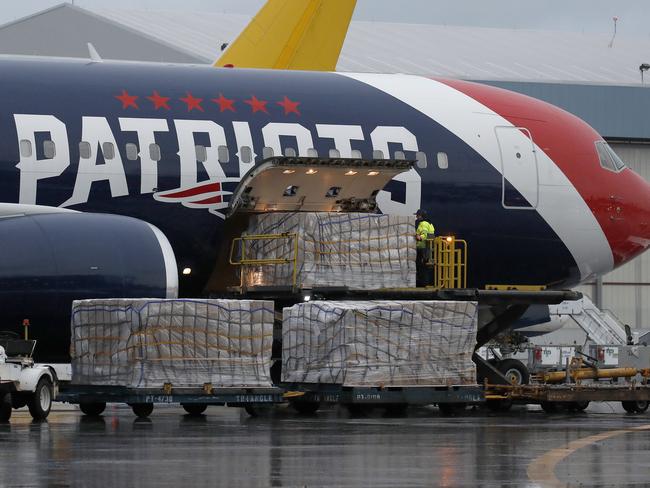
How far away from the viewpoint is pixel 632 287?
56812 millimetres

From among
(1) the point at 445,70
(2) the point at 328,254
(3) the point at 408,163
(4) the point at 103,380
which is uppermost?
(1) the point at 445,70

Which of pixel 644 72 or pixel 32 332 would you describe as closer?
pixel 32 332

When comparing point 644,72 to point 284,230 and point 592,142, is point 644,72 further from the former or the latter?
point 284,230

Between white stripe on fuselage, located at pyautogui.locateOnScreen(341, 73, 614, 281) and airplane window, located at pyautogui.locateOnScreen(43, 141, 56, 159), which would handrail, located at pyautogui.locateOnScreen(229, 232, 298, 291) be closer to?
airplane window, located at pyautogui.locateOnScreen(43, 141, 56, 159)

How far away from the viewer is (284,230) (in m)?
25.1

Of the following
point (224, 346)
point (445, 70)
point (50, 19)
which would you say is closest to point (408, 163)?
point (224, 346)

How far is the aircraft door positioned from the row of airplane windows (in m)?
1.25

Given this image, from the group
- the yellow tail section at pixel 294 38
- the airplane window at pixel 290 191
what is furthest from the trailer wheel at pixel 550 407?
the yellow tail section at pixel 294 38

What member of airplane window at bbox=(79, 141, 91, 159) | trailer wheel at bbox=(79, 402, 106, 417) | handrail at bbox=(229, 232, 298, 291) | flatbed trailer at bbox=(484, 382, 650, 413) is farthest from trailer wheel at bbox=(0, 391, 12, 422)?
flatbed trailer at bbox=(484, 382, 650, 413)

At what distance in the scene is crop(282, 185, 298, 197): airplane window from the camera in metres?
26.1

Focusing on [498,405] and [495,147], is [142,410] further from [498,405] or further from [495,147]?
[495,147]

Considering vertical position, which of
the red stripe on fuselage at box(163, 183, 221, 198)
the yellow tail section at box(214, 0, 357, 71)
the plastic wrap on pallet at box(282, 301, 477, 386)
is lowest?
the plastic wrap on pallet at box(282, 301, 477, 386)

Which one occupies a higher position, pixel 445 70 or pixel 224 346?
pixel 445 70

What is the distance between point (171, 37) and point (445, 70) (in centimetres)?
1085
